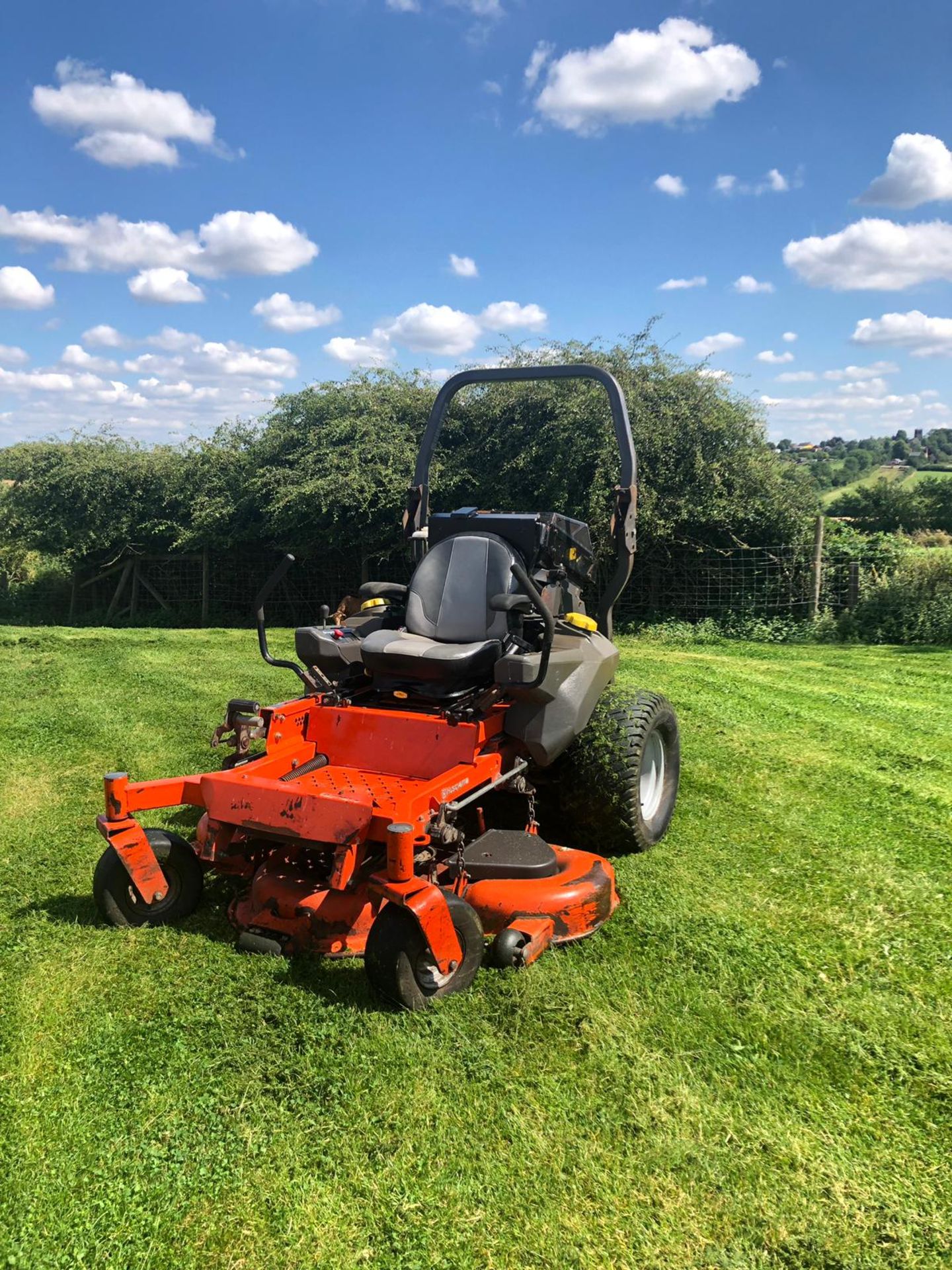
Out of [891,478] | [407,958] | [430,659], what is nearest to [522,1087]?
[407,958]

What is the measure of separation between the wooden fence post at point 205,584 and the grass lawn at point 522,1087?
12869 millimetres

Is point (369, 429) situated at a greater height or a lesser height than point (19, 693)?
greater

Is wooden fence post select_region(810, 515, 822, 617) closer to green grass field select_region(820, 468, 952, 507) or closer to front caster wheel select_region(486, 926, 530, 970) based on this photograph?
green grass field select_region(820, 468, 952, 507)

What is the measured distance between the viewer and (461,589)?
14.4ft

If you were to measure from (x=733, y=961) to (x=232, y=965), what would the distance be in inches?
70.5

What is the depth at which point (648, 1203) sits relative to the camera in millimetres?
2207

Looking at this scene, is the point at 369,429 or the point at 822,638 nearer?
the point at 822,638

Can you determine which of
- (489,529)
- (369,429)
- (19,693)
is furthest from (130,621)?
(489,529)

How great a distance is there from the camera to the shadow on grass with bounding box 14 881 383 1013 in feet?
9.93

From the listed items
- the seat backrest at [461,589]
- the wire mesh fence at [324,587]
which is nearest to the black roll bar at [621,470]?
the seat backrest at [461,589]

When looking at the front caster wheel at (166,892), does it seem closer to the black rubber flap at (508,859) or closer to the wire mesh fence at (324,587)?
the black rubber flap at (508,859)

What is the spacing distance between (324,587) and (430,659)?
12.4 metres

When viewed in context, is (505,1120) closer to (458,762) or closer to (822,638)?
(458,762)

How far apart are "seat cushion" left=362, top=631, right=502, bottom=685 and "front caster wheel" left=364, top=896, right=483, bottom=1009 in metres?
1.16
